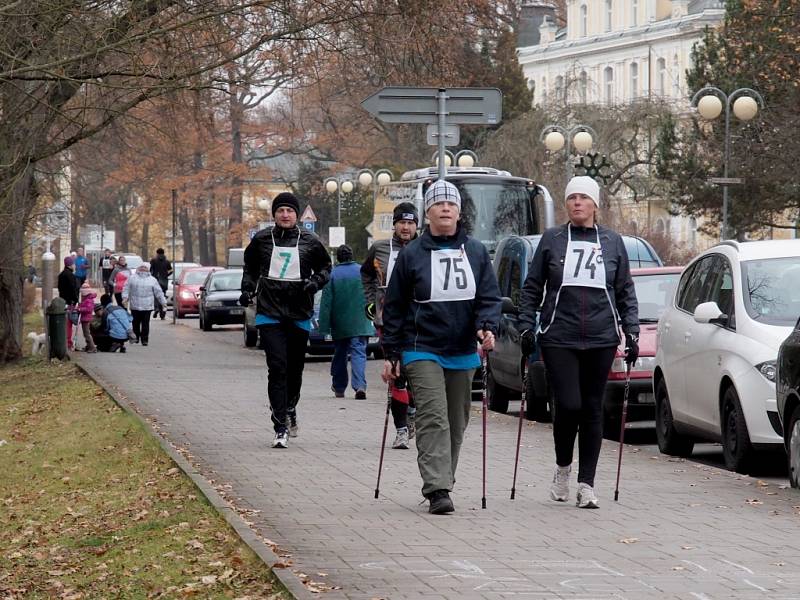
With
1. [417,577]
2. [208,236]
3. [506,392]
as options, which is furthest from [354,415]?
[208,236]

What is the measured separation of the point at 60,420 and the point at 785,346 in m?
8.97

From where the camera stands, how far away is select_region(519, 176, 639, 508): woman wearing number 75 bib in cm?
989

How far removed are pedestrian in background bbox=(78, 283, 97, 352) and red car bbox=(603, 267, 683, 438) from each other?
1617 centimetres

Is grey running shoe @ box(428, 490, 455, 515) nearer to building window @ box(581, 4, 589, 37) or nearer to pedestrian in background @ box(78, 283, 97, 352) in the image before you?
pedestrian in background @ box(78, 283, 97, 352)

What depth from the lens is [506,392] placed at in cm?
1902

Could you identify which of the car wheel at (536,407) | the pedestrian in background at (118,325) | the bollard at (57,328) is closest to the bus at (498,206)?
the pedestrian in background at (118,325)

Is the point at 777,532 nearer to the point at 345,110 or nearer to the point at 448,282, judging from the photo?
the point at 448,282

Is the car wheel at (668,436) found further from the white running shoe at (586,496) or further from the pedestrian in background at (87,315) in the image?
the pedestrian in background at (87,315)

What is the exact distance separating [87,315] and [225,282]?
12.5 m

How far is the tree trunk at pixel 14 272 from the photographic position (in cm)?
2536

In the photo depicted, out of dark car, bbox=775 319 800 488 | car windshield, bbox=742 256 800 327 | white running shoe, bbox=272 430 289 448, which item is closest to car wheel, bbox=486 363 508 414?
white running shoe, bbox=272 430 289 448

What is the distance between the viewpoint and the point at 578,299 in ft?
32.4

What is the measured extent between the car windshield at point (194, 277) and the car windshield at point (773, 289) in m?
43.0

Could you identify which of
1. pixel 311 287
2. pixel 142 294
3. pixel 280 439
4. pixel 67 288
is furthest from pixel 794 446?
pixel 67 288
